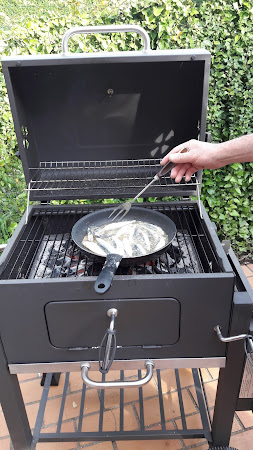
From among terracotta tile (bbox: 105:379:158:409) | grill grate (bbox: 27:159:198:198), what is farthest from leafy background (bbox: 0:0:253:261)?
terracotta tile (bbox: 105:379:158:409)

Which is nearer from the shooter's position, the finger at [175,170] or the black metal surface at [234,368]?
A: the black metal surface at [234,368]

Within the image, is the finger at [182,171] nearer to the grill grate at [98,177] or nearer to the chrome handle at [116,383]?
the grill grate at [98,177]

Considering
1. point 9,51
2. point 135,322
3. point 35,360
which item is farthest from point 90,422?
point 9,51

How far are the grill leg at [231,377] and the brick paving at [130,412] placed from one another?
334 millimetres

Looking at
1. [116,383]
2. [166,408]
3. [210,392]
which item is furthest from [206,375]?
[116,383]

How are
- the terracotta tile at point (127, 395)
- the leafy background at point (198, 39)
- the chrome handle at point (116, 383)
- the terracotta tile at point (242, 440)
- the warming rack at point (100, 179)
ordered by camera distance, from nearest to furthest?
1. the chrome handle at point (116, 383)
2. the warming rack at point (100, 179)
3. the terracotta tile at point (242, 440)
4. the terracotta tile at point (127, 395)
5. the leafy background at point (198, 39)

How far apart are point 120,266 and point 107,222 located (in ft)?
1.03

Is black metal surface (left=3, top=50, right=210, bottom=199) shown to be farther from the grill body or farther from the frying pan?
the grill body

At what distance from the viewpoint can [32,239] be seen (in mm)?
1612

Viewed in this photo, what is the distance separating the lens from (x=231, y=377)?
138 centimetres

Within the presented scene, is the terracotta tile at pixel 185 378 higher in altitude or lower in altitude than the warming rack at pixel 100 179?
lower

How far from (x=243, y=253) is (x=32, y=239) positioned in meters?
2.43

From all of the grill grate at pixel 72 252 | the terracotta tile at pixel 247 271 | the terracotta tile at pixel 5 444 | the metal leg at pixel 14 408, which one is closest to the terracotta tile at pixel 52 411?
the terracotta tile at pixel 5 444

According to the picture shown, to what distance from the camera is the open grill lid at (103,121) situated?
157cm
